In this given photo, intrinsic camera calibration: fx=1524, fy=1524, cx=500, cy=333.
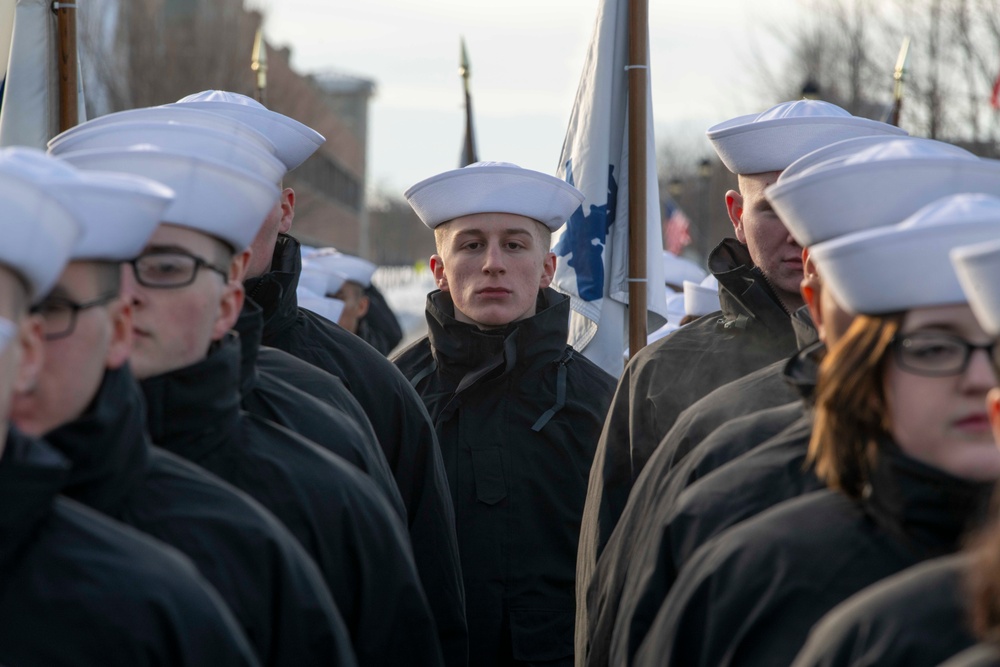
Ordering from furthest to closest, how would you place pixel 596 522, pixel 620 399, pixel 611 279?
1. pixel 611 279
2. pixel 620 399
3. pixel 596 522

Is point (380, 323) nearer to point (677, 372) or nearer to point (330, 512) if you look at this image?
point (677, 372)

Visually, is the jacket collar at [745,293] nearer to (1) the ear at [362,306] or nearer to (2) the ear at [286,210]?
(2) the ear at [286,210]

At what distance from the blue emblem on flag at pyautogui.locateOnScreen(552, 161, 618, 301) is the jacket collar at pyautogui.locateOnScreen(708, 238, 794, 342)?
1934 mm

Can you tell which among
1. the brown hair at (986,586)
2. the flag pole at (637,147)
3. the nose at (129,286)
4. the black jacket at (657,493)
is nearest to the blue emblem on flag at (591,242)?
the flag pole at (637,147)

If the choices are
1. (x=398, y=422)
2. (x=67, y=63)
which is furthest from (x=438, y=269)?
(x=67, y=63)

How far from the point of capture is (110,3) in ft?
85.6

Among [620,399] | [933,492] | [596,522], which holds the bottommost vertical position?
[596,522]

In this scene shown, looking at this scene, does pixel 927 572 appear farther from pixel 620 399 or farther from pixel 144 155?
pixel 620 399

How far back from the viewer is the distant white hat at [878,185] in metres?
3.13

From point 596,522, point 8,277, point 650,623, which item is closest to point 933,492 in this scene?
point 650,623

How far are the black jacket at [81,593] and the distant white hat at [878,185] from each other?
5.04ft

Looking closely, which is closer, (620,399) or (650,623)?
(650,623)

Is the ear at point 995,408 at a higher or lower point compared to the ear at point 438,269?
higher

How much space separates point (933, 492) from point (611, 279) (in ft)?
Answer: 14.7
